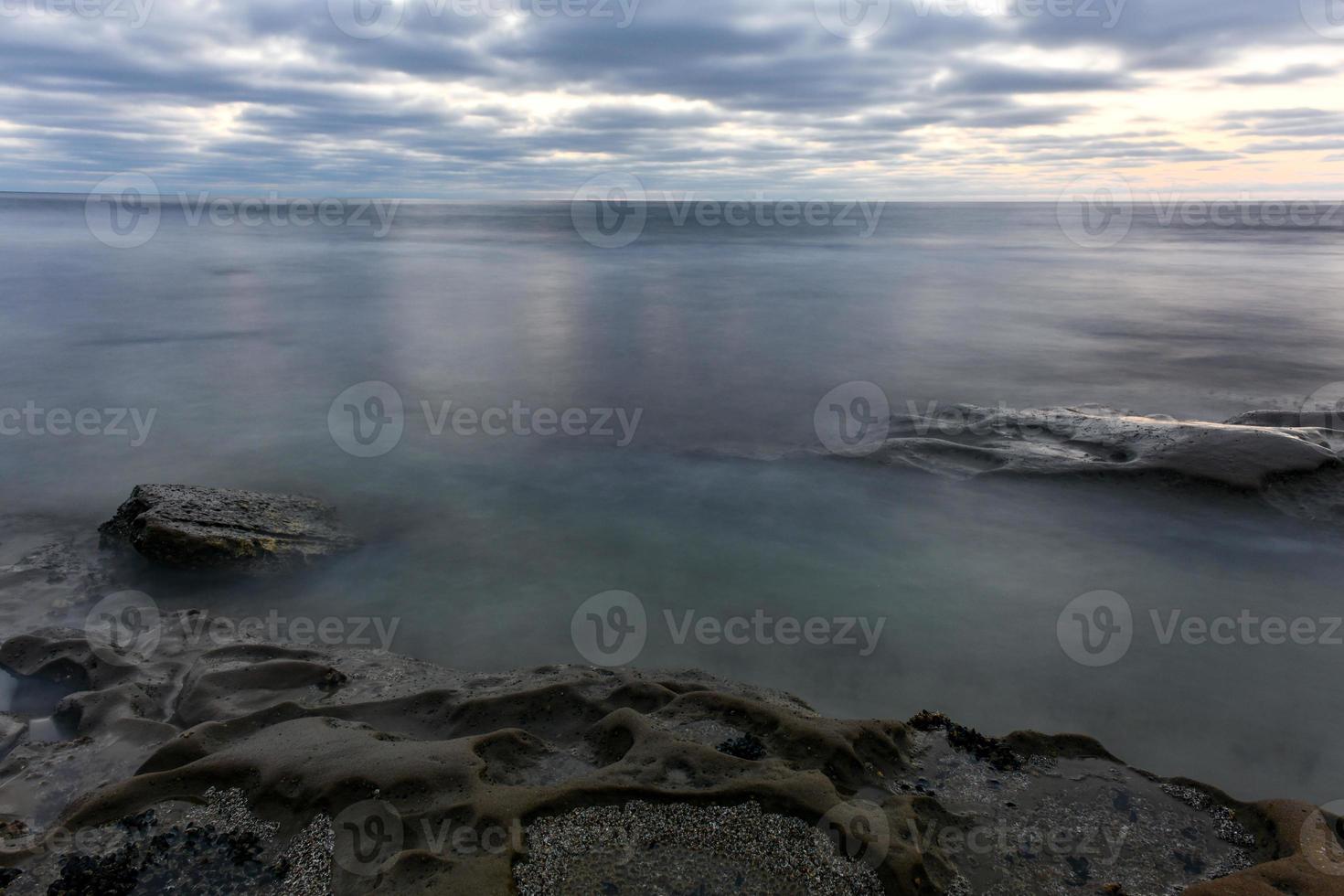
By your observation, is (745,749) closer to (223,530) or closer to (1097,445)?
(223,530)

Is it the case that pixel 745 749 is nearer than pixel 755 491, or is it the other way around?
pixel 745 749

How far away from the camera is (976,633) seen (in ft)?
21.5

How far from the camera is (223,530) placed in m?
7.54

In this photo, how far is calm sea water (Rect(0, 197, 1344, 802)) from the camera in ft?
19.8

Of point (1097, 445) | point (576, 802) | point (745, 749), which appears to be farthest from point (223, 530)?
point (1097, 445)

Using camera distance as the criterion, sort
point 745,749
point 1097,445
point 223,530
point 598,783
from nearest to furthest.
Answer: point 598,783
point 745,749
point 223,530
point 1097,445

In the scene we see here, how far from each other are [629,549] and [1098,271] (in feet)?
116

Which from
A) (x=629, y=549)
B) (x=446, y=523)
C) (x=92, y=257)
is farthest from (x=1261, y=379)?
(x=92, y=257)

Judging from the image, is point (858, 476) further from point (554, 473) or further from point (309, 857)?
point (309, 857)

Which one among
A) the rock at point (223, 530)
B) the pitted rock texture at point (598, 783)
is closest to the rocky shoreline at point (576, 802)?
the pitted rock texture at point (598, 783)

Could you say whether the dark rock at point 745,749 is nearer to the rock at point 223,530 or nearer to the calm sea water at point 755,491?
the calm sea water at point 755,491

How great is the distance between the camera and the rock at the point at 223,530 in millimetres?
7324

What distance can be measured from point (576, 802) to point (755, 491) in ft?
19.1

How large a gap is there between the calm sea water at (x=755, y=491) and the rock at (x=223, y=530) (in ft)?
1.27
